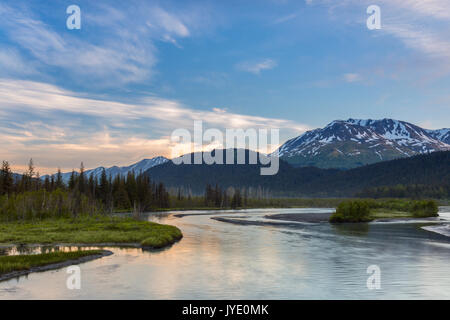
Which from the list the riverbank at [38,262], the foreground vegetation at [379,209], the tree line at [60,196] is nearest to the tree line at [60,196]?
the tree line at [60,196]

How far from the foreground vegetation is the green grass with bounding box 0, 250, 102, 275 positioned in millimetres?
81277

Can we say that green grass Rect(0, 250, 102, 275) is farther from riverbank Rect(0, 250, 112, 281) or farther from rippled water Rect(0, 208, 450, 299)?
rippled water Rect(0, 208, 450, 299)

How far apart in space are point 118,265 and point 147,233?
80.9 ft

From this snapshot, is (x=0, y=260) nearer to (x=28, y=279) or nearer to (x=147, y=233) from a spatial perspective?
(x=28, y=279)

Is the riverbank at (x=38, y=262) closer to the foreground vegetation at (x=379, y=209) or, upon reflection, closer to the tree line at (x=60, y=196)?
the tree line at (x=60, y=196)

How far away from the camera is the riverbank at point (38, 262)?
34.7 m

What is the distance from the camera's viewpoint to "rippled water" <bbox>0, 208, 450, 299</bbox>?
29.3 meters

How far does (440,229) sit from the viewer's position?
83125 mm

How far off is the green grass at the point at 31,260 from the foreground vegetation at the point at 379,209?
8128 centimetres

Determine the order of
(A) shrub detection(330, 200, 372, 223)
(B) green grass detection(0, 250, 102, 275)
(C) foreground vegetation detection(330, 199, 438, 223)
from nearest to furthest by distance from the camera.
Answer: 1. (B) green grass detection(0, 250, 102, 275)
2. (A) shrub detection(330, 200, 372, 223)
3. (C) foreground vegetation detection(330, 199, 438, 223)

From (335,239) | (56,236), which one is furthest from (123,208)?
(335,239)

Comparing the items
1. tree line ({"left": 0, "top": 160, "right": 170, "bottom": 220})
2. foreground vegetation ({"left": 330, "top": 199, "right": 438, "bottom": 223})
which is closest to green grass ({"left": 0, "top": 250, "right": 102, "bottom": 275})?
tree line ({"left": 0, "top": 160, "right": 170, "bottom": 220})

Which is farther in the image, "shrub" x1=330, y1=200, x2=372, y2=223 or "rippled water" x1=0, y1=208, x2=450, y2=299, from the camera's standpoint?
"shrub" x1=330, y1=200, x2=372, y2=223
